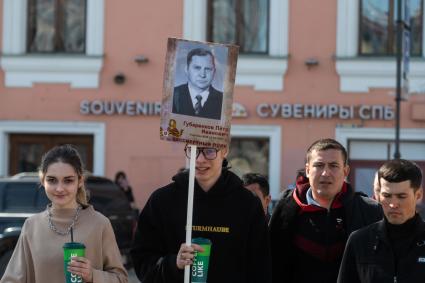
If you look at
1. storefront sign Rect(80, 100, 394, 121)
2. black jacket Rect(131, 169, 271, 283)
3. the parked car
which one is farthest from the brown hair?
storefront sign Rect(80, 100, 394, 121)

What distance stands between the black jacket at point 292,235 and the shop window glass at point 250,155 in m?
11.6

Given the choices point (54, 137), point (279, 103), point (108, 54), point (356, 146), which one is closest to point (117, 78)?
point (108, 54)

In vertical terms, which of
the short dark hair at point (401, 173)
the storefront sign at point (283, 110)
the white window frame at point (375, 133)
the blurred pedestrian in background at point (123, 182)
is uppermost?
the storefront sign at point (283, 110)

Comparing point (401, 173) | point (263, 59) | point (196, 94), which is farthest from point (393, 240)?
point (263, 59)

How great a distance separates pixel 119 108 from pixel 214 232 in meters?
12.1

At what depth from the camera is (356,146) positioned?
16.3 meters

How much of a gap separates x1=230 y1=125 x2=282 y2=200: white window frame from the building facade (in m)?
0.02

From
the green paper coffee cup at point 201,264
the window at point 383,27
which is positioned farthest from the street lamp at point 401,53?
the green paper coffee cup at point 201,264

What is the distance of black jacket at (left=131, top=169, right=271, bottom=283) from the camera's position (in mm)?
4375

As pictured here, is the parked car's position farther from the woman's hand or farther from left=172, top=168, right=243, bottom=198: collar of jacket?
the woman's hand

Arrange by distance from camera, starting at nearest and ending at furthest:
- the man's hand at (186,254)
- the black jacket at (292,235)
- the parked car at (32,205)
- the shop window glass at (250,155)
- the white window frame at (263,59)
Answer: the man's hand at (186,254) → the black jacket at (292,235) → the parked car at (32,205) → the white window frame at (263,59) → the shop window glass at (250,155)

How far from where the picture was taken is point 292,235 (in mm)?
4754

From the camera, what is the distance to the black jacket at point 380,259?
3945 mm

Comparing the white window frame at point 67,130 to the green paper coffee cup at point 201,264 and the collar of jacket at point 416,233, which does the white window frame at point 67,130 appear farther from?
the collar of jacket at point 416,233
